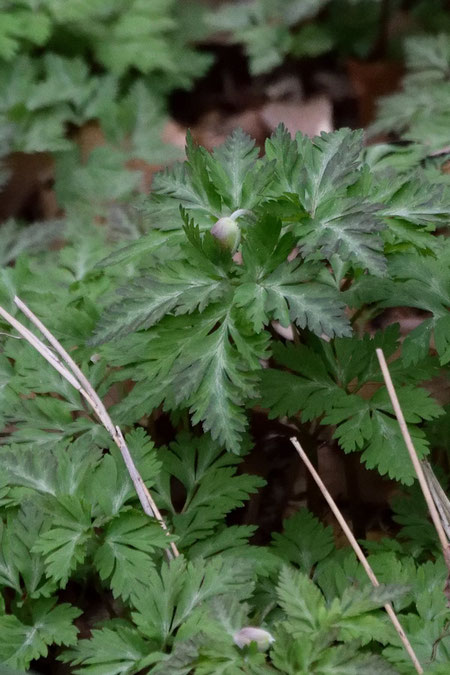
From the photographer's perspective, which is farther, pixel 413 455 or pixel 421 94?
pixel 421 94

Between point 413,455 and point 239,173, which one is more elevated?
point 239,173

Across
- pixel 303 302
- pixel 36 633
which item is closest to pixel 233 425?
pixel 303 302

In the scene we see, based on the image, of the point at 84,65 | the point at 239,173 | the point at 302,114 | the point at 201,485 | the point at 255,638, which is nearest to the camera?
the point at 255,638

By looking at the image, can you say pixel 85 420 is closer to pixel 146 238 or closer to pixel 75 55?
pixel 146 238

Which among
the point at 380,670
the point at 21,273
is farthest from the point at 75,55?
the point at 380,670

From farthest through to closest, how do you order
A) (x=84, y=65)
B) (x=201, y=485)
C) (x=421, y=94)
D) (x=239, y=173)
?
1. (x=84, y=65)
2. (x=421, y=94)
3. (x=201, y=485)
4. (x=239, y=173)

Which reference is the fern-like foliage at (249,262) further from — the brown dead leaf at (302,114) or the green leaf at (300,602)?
the brown dead leaf at (302,114)

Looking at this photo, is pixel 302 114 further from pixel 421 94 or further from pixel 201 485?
pixel 201 485

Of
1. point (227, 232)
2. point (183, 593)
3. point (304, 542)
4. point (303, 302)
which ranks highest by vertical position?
point (227, 232)

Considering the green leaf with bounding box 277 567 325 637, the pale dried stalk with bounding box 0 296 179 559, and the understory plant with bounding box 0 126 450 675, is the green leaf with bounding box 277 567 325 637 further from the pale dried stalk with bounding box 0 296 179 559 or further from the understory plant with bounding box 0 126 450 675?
the pale dried stalk with bounding box 0 296 179 559
